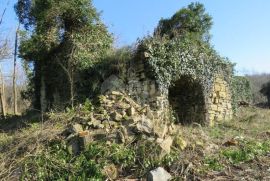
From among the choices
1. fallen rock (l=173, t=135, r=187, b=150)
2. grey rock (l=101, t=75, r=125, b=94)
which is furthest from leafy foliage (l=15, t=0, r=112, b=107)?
fallen rock (l=173, t=135, r=187, b=150)

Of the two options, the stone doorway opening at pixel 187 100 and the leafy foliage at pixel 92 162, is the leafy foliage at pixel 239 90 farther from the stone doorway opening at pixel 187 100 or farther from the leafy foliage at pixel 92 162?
the leafy foliage at pixel 92 162

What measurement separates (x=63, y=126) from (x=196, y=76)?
20.5 feet

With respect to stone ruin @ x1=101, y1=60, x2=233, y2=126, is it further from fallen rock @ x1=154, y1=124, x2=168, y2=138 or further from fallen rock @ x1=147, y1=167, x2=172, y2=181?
fallen rock @ x1=147, y1=167, x2=172, y2=181

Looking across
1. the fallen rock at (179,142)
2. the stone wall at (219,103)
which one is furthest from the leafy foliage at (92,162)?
the stone wall at (219,103)

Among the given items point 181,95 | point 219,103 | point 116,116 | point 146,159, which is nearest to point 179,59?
point 181,95

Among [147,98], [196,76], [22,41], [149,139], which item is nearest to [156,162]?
[149,139]

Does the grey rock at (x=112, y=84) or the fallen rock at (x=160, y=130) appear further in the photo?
the grey rock at (x=112, y=84)

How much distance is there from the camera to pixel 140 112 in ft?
26.5

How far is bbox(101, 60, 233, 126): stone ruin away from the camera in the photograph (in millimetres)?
11266

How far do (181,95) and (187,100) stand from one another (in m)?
0.27

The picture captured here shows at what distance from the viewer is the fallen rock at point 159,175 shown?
600 cm

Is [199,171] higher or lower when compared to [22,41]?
lower

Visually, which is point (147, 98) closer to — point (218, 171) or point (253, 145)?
point (253, 145)

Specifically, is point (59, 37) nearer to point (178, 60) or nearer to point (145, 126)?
point (178, 60)
